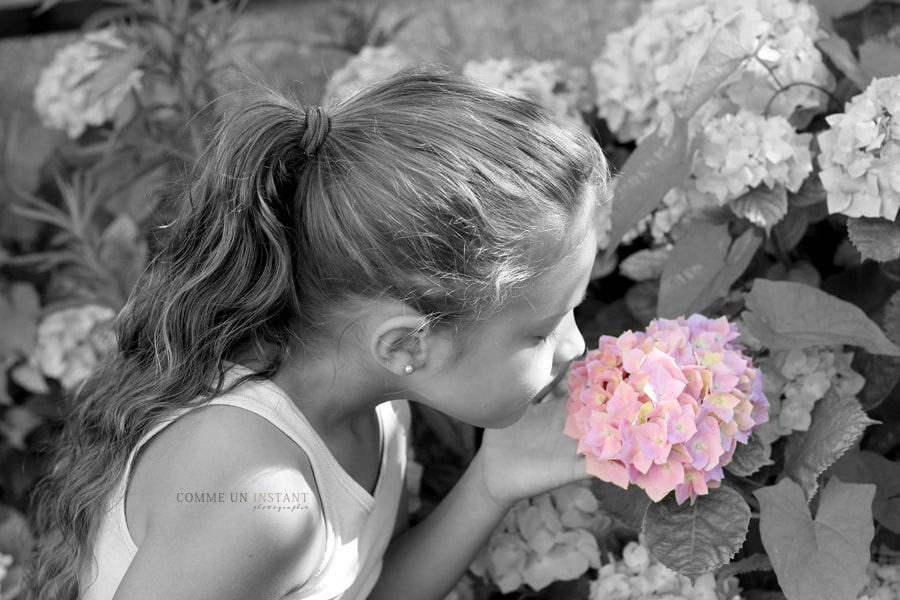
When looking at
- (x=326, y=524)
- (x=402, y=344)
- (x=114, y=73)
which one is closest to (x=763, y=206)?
(x=402, y=344)

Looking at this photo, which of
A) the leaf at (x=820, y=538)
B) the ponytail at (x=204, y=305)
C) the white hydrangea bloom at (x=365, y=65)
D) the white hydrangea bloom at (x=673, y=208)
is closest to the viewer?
the leaf at (x=820, y=538)

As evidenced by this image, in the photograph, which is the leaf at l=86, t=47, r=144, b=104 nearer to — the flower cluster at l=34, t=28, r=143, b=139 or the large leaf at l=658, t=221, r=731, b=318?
the flower cluster at l=34, t=28, r=143, b=139

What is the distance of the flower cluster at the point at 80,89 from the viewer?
5.95 feet

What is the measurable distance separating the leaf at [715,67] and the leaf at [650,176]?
48mm

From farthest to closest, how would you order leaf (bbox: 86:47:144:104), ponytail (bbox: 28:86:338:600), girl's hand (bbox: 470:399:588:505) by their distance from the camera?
leaf (bbox: 86:47:144:104) → girl's hand (bbox: 470:399:588:505) → ponytail (bbox: 28:86:338:600)

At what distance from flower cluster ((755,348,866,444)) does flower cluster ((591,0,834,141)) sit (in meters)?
0.34

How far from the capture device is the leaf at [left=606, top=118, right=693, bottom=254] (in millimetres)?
1255

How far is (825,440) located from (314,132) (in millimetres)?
649

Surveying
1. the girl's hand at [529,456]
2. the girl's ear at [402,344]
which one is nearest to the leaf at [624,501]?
the girl's hand at [529,456]

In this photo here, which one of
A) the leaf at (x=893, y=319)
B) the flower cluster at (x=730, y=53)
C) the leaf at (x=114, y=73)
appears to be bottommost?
the leaf at (x=893, y=319)

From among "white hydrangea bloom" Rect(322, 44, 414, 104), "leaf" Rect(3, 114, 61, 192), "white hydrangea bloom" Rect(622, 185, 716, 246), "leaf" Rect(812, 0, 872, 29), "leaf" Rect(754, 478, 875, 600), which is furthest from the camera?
"leaf" Rect(3, 114, 61, 192)

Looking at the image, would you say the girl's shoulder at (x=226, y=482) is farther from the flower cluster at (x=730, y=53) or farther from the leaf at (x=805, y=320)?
the flower cluster at (x=730, y=53)

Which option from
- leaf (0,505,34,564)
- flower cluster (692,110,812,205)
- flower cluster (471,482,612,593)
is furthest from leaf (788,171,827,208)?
leaf (0,505,34,564)

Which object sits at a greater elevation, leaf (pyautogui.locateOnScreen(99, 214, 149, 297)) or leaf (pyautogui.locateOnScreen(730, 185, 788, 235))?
leaf (pyautogui.locateOnScreen(730, 185, 788, 235))
